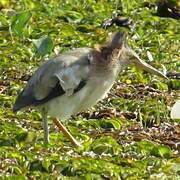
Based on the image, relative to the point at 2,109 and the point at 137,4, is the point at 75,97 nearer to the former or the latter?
the point at 2,109

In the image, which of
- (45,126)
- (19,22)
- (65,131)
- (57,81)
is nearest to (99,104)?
(65,131)

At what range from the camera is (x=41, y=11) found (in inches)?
410

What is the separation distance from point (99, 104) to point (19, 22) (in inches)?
60.4

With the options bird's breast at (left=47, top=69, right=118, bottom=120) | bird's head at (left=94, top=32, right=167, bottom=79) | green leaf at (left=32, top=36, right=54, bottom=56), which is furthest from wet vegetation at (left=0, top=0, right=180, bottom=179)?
bird's head at (left=94, top=32, right=167, bottom=79)

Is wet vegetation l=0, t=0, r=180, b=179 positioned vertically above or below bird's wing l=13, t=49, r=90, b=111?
below

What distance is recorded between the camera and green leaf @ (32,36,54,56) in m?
8.58

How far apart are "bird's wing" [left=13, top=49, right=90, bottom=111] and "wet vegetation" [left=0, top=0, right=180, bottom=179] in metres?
0.35

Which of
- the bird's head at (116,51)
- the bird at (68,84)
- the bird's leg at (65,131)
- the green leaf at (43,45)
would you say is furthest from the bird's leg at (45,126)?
the green leaf at (43,45)

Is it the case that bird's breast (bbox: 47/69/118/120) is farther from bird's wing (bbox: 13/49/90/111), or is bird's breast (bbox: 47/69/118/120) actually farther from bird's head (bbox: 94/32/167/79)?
bird's head (bbox: 94/32/167/79)

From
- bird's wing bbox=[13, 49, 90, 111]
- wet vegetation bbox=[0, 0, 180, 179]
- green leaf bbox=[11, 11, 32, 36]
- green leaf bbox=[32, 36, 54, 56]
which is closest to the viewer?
wet vegetation bbox=[0, 0, 180, 179]

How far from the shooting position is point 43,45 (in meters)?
8.58

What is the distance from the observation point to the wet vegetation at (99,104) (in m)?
6.43

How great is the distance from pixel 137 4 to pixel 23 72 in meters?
2.87

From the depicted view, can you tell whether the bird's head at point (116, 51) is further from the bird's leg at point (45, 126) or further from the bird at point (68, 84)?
the bird's leg at point (45, 126)
